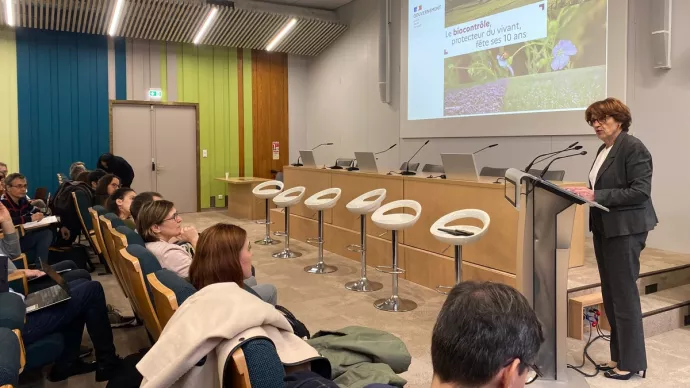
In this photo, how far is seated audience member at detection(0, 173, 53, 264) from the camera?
15.2 ft

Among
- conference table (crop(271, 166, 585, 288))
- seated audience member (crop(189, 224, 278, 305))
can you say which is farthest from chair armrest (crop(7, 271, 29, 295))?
conference table (crop(271, 166, 585, 288))

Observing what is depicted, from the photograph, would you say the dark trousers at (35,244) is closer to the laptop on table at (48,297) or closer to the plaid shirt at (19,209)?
the plaid shirt at (19,209)

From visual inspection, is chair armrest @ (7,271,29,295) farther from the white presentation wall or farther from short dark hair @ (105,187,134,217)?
the white presentation wall

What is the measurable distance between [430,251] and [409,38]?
4.41m

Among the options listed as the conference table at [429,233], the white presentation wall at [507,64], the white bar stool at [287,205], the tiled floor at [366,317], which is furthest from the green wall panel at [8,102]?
the white presentation wall at [507,64]

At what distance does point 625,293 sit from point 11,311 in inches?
120

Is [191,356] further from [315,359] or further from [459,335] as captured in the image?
[459,335]

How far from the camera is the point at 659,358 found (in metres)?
3.39

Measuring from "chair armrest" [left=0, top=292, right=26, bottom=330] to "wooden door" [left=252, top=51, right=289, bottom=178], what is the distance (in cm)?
864

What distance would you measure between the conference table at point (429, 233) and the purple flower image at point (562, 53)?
199 centimetres

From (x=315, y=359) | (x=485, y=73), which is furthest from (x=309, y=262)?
(x=315, y=359)

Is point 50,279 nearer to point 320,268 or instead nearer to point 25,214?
point 25,214

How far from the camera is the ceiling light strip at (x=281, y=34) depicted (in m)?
9.71

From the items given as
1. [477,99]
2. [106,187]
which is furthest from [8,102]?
[477,99]
